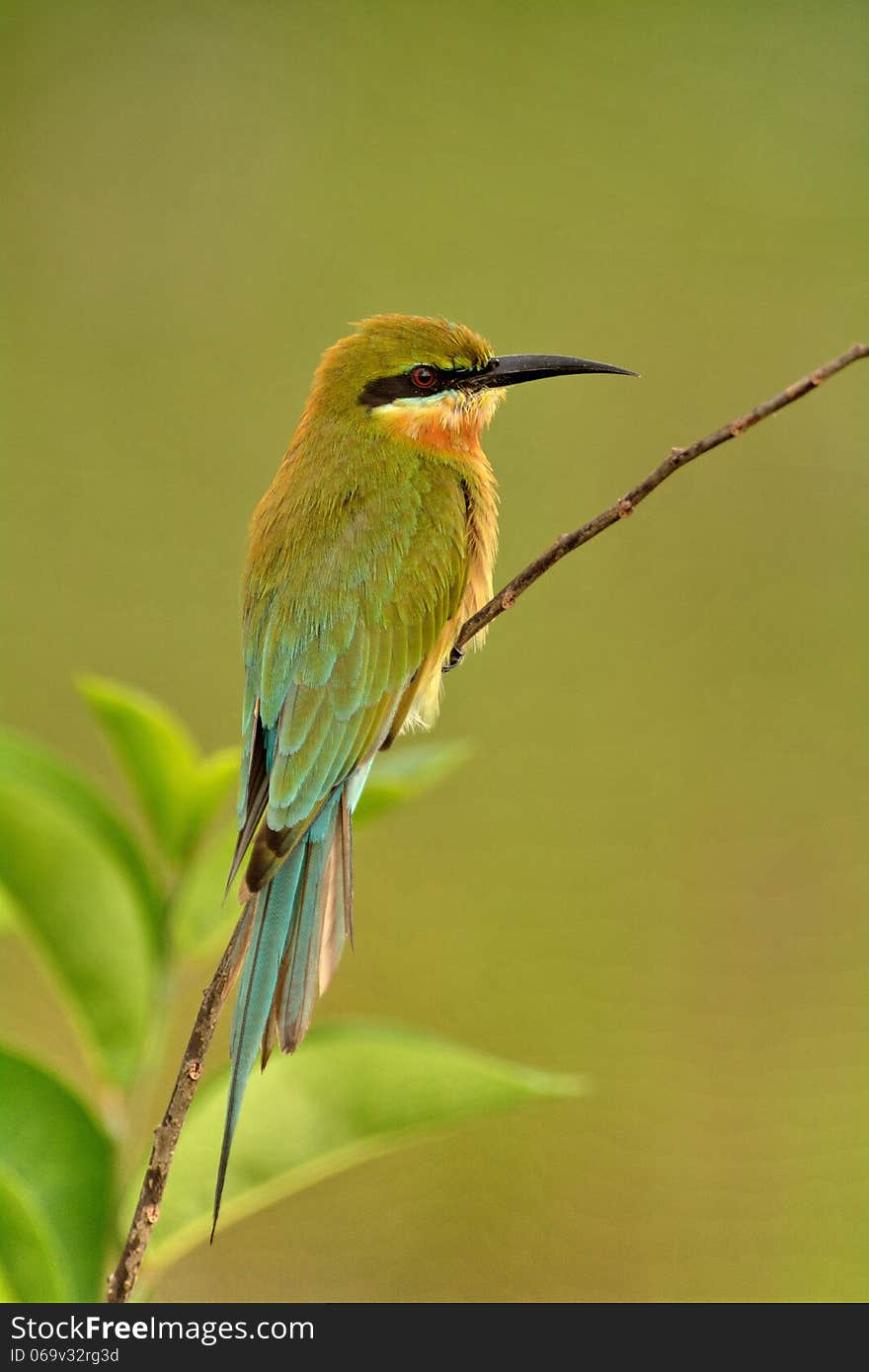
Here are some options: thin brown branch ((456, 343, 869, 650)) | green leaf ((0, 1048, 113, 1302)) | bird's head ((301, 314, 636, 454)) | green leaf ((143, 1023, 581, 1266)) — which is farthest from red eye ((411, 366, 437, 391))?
green leaf ((0, 1048, 113, 1302))

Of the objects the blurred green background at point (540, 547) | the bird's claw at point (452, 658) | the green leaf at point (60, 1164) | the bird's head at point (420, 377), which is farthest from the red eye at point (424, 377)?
the blurred green background at point (540, 547)

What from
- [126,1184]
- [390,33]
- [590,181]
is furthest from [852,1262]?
[390,33]

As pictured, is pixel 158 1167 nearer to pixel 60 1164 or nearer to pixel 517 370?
pixel 60 1164

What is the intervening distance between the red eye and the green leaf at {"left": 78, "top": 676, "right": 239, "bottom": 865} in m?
0.54

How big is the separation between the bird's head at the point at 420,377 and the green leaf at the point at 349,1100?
66 cm

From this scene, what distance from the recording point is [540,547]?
2680 mm

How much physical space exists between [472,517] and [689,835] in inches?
56.0

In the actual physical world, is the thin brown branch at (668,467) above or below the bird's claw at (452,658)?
below

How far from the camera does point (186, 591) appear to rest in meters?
2.81

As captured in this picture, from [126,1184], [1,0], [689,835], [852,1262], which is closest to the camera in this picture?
[126,1184]

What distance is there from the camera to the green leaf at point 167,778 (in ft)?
3.30

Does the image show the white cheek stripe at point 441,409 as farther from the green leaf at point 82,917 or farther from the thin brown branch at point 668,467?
the green leaf at point 82,917

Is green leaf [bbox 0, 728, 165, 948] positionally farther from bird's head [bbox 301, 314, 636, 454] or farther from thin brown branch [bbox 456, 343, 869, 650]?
bird's head [bbox 301, 314, 636, 454]

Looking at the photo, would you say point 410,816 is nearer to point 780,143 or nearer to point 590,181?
point 590,181
